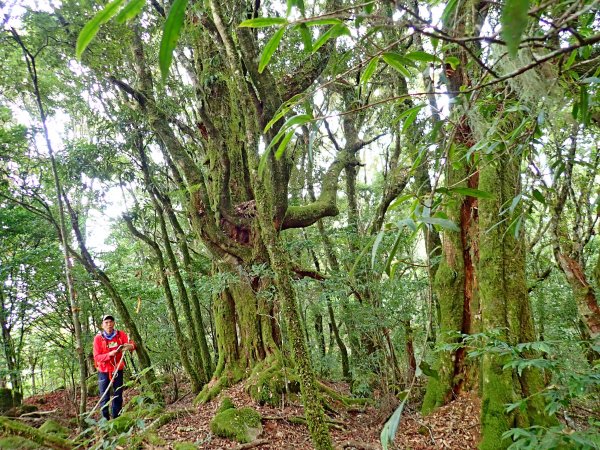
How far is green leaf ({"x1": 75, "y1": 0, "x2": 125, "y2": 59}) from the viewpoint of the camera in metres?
0.50

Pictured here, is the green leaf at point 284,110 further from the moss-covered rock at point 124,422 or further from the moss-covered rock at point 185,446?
the moss-covered rock at point 185,446

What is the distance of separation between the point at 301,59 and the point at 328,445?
18.5 feet

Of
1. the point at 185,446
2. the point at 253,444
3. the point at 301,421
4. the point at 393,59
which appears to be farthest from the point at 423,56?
the point at 301,421

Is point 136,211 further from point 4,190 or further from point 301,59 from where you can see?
point 301,59

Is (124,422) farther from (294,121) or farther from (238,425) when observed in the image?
(294,121)

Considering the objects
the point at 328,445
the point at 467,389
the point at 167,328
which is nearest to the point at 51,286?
the point at 167,328

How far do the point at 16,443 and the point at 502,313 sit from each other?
4.29m

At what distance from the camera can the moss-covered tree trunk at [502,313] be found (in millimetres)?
3670

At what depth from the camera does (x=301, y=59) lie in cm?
635

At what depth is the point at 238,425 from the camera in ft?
15.2

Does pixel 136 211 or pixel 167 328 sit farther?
pixel 167 328

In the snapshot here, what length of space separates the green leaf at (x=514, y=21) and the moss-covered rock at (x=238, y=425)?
4.95m

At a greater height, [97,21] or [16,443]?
[97,21]

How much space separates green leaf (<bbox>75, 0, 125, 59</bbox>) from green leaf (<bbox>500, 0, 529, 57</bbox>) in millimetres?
484
